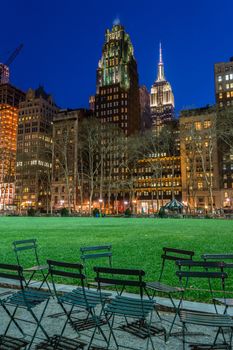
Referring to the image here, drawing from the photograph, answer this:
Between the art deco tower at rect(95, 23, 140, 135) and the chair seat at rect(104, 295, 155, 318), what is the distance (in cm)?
15782

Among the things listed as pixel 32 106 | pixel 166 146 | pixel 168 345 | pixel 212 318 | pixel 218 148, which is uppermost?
pixel 32 106

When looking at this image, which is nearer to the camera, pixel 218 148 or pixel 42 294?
pixel 42 294

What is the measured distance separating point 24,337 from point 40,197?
154 m

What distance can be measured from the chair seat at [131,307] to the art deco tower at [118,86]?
157818mm

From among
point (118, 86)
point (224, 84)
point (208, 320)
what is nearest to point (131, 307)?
point (208, 320)

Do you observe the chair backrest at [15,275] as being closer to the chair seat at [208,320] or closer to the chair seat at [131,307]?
the chair seat at [131,307]

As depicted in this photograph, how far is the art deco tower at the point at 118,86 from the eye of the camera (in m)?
166

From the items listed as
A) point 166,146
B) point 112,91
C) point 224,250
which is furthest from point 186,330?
point 112,91

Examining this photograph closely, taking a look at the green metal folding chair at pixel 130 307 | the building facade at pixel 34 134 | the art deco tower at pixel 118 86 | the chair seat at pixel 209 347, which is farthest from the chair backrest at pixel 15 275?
the art deco tower at pixel 118 86

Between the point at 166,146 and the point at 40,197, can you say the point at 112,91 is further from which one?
the point at 166,146

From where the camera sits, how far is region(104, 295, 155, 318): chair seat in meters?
4.36

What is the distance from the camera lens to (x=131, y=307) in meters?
4.60

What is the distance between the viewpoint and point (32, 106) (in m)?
166

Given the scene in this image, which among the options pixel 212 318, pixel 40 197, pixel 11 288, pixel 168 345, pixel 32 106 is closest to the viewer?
pixel 212 318
